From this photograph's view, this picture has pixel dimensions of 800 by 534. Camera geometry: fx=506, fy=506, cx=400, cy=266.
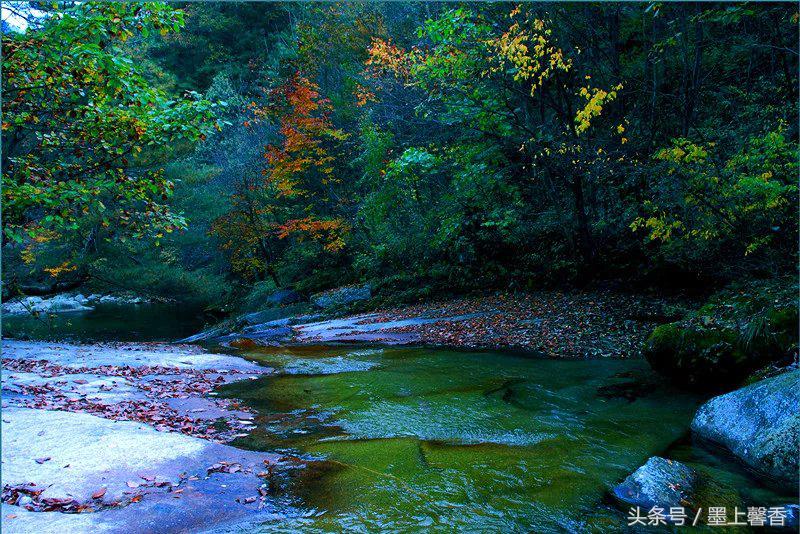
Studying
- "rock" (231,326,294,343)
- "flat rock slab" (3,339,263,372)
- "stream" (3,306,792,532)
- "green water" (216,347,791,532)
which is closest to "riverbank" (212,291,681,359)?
"rock" (231,326,294,343)

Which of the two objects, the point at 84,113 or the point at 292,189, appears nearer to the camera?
the point at 84,113

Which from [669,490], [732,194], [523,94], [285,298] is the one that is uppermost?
[523,94]

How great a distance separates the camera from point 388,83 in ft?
59.5

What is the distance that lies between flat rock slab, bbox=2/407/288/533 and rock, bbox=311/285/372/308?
13766 millimetres

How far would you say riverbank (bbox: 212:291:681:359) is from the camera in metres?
9.48

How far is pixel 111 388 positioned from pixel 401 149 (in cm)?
1432

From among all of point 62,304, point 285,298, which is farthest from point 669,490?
point 62,304

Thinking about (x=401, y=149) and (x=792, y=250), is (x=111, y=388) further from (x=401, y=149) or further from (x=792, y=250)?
(x=401, y=149)

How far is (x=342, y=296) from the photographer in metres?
19.1

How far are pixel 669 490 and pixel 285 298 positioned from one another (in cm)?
1900

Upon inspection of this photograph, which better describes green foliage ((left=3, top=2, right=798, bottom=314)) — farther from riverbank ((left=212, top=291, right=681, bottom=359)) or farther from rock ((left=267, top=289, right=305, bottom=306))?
riverbank ((left=212, top=291, right=681, bottom=359))

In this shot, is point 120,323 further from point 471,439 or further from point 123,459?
point 471,439

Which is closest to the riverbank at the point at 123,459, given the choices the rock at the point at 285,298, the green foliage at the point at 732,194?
the green foliage at the point at 732,194

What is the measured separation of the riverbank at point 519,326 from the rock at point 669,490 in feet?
15.2
